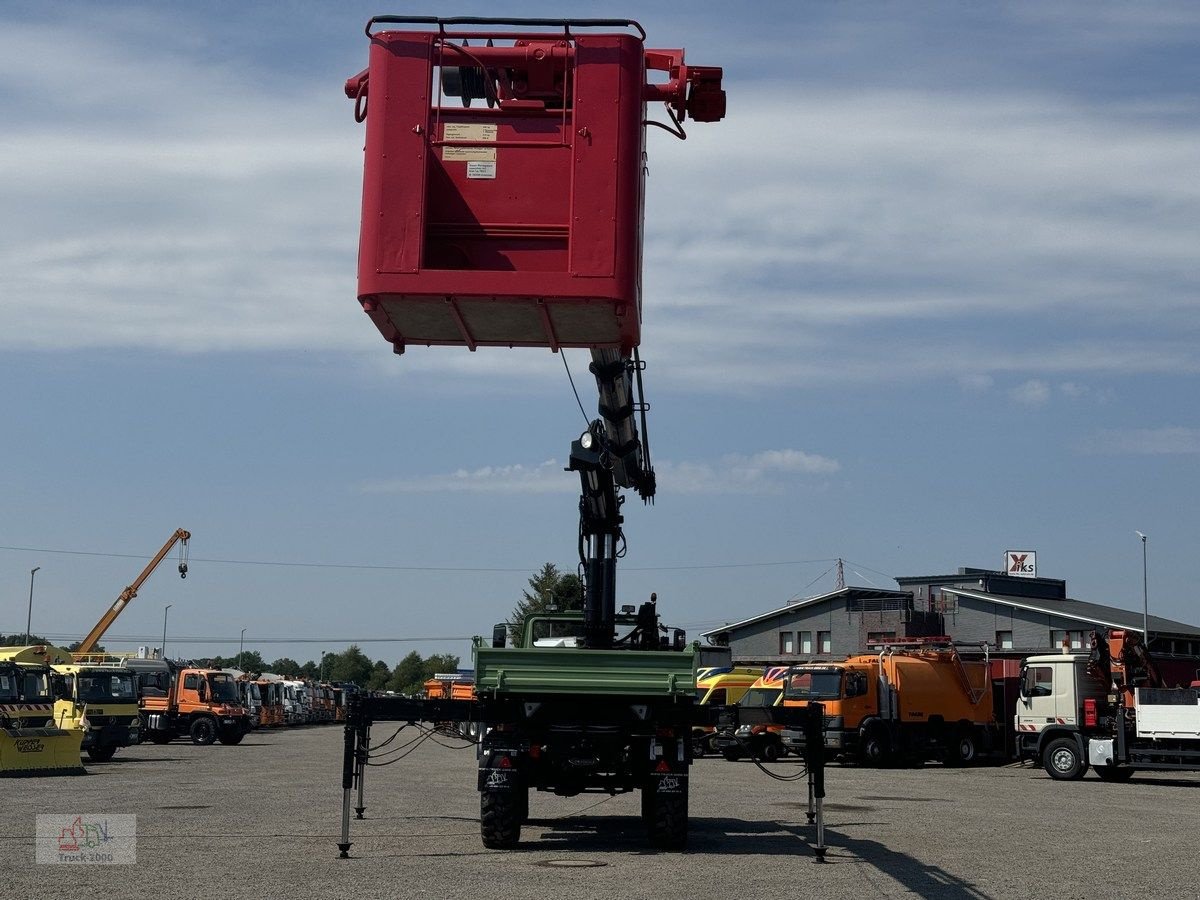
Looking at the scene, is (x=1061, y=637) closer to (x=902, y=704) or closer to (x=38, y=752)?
(x=902, y=704)

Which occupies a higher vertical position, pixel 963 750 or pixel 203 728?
pixel 963 750

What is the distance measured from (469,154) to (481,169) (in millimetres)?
149

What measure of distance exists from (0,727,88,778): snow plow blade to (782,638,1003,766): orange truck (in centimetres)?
1595

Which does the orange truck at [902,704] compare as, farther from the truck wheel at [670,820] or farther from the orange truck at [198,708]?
the truck wheel at [670,820]

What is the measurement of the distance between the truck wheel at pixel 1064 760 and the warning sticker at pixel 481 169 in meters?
22.3

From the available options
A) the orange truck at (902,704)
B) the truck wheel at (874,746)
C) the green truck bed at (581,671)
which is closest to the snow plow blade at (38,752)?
the green truck bed at (581,671)

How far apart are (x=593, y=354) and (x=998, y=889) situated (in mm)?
8706

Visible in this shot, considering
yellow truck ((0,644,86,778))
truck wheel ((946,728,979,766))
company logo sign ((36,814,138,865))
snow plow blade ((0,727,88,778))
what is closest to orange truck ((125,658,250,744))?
yellow truck ((0,644,86,778))

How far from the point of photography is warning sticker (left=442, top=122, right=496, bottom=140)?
10.9 m

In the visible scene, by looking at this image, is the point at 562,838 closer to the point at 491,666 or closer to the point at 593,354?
the point at 491,666

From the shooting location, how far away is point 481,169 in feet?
35.6

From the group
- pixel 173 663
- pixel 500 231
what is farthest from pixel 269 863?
pixel 173 663

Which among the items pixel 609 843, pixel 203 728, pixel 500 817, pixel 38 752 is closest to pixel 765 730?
pixel 38 752

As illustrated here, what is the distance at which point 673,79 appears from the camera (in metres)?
12.2
